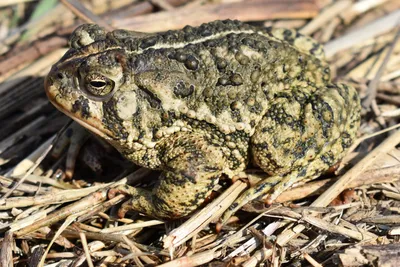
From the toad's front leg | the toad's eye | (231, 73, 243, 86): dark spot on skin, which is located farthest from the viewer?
(231, 73, 243, 86): dark spot on skin

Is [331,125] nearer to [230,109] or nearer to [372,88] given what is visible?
[230,109]

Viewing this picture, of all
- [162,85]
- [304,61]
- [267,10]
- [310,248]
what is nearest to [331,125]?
[304,61]

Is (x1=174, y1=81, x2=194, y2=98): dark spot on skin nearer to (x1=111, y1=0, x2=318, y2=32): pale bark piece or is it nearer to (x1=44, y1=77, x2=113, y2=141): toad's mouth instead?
(x1=44, y1=77, x2=113, y2=141): toad's mouth

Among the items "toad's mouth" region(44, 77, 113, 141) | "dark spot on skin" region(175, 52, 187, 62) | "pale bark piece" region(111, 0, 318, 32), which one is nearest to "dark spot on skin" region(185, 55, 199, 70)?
"dark spot on skin" region(175, 52, 187, 62)

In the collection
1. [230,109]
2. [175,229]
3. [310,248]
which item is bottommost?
[310,248]

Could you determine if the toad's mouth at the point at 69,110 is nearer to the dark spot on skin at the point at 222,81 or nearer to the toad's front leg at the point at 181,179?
the toad's front leg at the point at 181,179
